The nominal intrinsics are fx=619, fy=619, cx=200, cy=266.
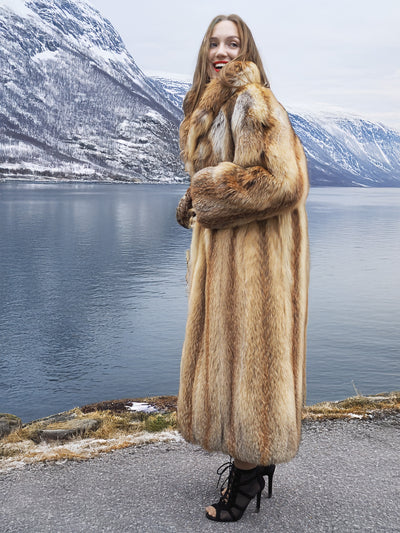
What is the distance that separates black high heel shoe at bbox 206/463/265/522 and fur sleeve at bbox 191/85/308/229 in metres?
1.06

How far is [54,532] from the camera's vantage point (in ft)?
8.45

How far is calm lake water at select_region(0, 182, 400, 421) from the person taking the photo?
12.9m

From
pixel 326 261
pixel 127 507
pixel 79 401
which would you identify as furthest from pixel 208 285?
pixel 326 261

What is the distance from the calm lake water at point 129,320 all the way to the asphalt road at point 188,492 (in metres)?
4.35

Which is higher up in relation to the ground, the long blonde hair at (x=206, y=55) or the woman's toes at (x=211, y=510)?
the long blonde hair at (x=206, y=55)

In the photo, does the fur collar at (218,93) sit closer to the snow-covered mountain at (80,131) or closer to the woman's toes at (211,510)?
the woman's toes at (211,510)

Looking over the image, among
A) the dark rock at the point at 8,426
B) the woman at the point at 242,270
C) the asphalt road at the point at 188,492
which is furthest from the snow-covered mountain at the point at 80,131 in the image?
the woman at the point at 242,270

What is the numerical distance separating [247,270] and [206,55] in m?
0.93

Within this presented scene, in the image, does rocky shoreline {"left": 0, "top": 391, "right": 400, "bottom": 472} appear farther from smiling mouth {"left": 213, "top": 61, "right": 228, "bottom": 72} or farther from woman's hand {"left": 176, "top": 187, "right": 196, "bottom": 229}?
smiling mouth {"left": 213, "top": 61, "right": 228, "bottom": 72}

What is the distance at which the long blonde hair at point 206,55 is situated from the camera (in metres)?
2.55

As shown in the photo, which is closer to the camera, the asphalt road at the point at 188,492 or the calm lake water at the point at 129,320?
the asphalt road at the point at 188,492

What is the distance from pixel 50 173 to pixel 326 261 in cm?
11595

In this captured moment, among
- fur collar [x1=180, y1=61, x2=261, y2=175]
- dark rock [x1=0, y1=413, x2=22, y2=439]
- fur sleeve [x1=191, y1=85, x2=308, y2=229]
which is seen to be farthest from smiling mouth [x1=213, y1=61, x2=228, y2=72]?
dark rock [x1=0, y1=413, x2=22, y2=439]

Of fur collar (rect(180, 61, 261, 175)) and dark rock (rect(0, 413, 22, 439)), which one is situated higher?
fur collar (rect(180, 61, 261, 175))
